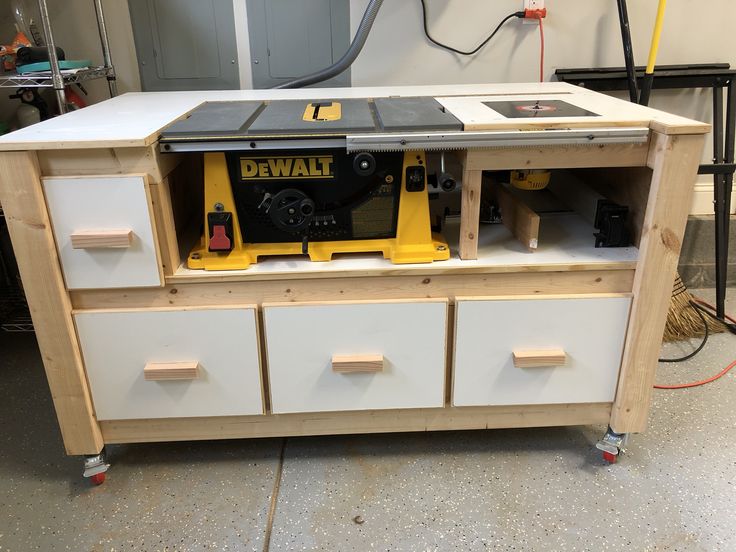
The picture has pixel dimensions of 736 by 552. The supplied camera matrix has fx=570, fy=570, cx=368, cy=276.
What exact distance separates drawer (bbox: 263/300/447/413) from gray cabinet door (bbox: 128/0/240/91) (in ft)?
3.27

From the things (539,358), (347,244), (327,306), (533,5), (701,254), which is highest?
(533,5)

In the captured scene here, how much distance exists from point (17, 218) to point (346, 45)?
1.15 m

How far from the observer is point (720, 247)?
1988 millimetres

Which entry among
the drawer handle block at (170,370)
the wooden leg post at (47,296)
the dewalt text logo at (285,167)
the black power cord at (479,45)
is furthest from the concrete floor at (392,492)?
the black power cord at (479,45)

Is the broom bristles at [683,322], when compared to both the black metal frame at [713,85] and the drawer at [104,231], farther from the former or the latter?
the drawer at [104,231]

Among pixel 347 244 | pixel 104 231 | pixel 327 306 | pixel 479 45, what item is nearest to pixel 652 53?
pixel 479 45

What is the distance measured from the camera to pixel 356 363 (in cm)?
130

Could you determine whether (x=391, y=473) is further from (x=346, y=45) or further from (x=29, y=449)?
(x=346, y=45)

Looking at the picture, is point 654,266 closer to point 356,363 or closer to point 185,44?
point 356,363

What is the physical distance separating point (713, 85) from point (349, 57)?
121 centimetres

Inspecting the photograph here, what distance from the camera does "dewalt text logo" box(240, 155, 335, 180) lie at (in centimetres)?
123

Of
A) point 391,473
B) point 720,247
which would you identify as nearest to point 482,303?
point 391,473

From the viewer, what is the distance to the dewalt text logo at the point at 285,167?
4.04 feet

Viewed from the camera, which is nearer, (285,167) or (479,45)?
(285,167)
